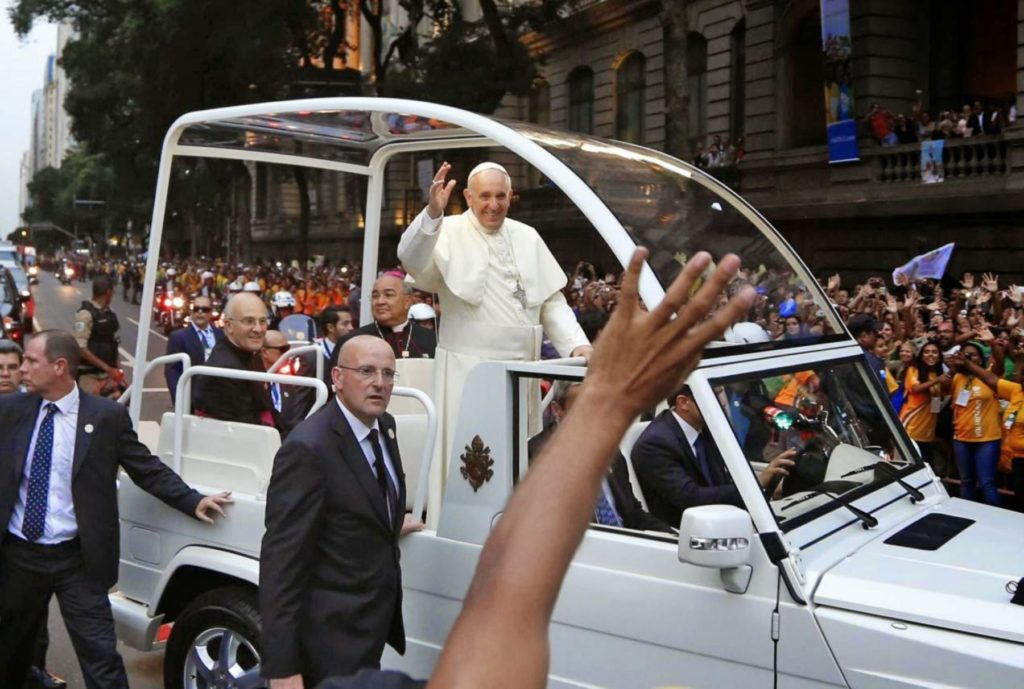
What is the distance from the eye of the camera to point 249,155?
21.7ft

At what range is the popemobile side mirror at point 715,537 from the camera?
11.0 feet

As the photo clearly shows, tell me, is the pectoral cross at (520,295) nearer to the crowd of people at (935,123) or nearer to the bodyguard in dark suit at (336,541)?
the bodyguard in dark suit at (336,541)

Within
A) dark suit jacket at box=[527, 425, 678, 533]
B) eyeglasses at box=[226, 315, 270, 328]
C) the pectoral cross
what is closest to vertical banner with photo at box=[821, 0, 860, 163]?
eyeglasses at box=[226, 315, 270, 328]

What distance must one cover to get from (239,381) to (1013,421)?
19.5ft

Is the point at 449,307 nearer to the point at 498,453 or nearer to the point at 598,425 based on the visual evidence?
the point at 498,453

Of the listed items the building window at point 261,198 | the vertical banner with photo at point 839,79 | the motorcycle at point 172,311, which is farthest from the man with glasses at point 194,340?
the building window at point 261,198

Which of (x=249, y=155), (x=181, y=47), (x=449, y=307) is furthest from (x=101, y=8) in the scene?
(x=449, y=307)

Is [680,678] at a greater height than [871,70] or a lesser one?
lesser

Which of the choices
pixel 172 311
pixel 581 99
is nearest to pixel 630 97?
pixel 581 99

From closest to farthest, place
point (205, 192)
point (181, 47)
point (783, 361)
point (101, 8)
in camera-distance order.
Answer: point (783, 361), point (181, 47), point (101, 8), point (205, 192)

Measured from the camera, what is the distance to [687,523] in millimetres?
3367

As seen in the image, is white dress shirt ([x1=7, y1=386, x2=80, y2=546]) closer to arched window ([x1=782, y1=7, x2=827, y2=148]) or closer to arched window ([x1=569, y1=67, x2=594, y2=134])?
arched window ([x1=782, y1=7, x2=827, y2=148])

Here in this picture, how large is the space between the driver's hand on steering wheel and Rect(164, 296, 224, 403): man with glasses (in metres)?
4.03

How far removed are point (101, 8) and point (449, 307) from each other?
1232 inches
